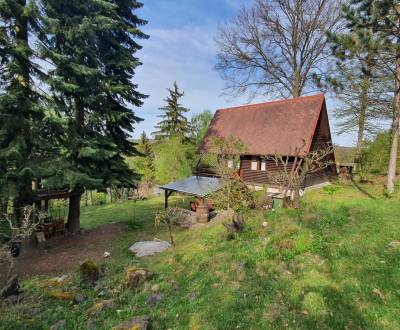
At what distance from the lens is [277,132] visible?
18641 millimetres

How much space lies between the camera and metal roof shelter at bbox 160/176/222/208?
15.4 m

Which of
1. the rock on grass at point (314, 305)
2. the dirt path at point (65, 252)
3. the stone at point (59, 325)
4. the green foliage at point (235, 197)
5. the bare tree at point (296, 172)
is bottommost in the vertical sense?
the dirt path at point (65, 252)

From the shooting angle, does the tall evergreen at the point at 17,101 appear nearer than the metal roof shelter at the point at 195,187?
Yes

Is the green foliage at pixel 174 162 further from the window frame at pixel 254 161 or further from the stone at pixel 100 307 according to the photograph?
the stone at pixel 100 307

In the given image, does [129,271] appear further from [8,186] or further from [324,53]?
[324,53]

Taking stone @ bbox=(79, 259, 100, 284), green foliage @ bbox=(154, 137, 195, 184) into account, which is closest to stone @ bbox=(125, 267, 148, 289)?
stone @ bbox=(79, 259, 100, 284)

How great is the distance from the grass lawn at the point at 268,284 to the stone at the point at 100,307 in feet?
0.34

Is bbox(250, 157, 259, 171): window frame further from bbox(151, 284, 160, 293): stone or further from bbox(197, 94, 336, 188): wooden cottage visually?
bbox(151, 284, 160, 293): stone

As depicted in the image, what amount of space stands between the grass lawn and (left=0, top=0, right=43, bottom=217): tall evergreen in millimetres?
4198

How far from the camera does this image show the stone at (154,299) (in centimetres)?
613

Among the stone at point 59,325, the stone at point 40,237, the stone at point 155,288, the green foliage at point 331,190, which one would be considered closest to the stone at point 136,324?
the stone at point 59,325

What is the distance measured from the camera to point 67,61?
11.2 metres

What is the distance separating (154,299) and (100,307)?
1202 mm

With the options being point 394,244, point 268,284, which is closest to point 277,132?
point 394,244
